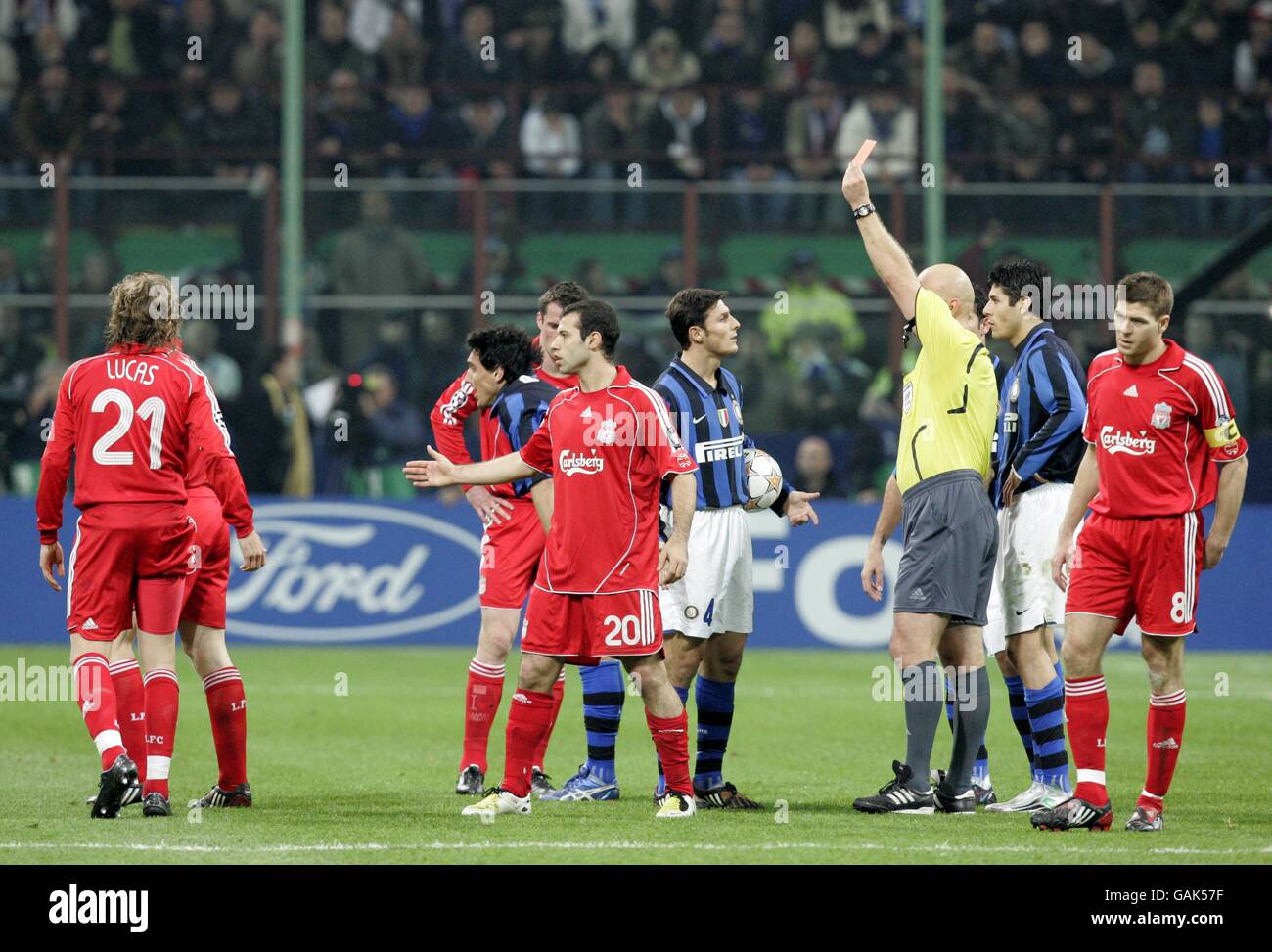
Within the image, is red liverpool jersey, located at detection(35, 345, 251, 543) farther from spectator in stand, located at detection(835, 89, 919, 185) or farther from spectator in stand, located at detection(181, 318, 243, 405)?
spectator in stand, located at detection(835, 89, 919, 185)

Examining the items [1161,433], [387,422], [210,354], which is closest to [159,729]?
[1161,433]

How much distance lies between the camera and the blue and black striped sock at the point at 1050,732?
25.4 ft

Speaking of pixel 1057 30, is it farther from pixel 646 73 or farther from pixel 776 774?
pixel 776 774

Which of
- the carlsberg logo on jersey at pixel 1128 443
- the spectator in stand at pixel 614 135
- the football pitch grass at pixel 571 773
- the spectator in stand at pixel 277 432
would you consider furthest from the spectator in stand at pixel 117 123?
the carlsberg logo on jersey at pixel 1128 443

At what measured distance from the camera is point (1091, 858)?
6301 millimetres

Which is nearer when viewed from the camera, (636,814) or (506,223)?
(636,814)

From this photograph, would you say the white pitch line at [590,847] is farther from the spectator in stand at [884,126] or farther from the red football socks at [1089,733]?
the spectator in stand at [884,126]

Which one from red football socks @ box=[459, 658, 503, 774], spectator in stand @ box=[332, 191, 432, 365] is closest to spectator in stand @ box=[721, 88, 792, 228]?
spectator in stand @ box=[332, 191, 432, 365]

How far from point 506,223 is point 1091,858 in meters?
12.4

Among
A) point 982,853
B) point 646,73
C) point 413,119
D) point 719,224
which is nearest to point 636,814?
point 982,853

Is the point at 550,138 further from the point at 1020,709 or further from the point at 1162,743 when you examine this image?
the point at 1162,743

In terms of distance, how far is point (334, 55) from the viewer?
70.5ft

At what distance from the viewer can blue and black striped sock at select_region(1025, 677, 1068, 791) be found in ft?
25.4

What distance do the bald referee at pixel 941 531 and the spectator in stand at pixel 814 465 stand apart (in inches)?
343
